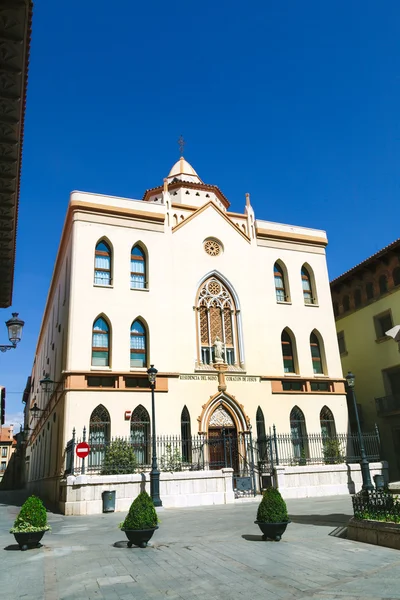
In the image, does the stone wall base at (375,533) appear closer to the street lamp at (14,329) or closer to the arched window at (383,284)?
the street lamp at (14,329)

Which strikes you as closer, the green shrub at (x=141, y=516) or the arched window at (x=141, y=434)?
the green shrub at (x=141, y=516)

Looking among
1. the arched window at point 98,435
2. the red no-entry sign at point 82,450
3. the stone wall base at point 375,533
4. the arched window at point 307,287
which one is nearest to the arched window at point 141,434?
the arched window at point 98,435

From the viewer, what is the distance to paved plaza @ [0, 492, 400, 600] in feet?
22.3

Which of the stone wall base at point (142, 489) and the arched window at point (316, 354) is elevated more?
the arched window at point (316, 354)

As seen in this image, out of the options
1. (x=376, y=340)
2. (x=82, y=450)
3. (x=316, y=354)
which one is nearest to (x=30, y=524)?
(x=82, y=450)

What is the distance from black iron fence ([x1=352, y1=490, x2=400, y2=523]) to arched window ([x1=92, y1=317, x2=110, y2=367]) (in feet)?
48.5

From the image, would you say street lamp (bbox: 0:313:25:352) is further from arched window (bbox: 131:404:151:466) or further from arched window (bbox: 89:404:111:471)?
arched window (bbox: 131:404:151:466)

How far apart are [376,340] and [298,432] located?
8147 mm

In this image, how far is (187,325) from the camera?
25406mm

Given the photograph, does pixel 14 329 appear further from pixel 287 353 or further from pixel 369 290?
pixel 369 290

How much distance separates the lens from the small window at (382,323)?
98.4 feet

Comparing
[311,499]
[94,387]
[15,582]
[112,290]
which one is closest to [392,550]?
[15,582]

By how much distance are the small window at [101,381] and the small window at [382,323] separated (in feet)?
53.9

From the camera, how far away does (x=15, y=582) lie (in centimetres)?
755
